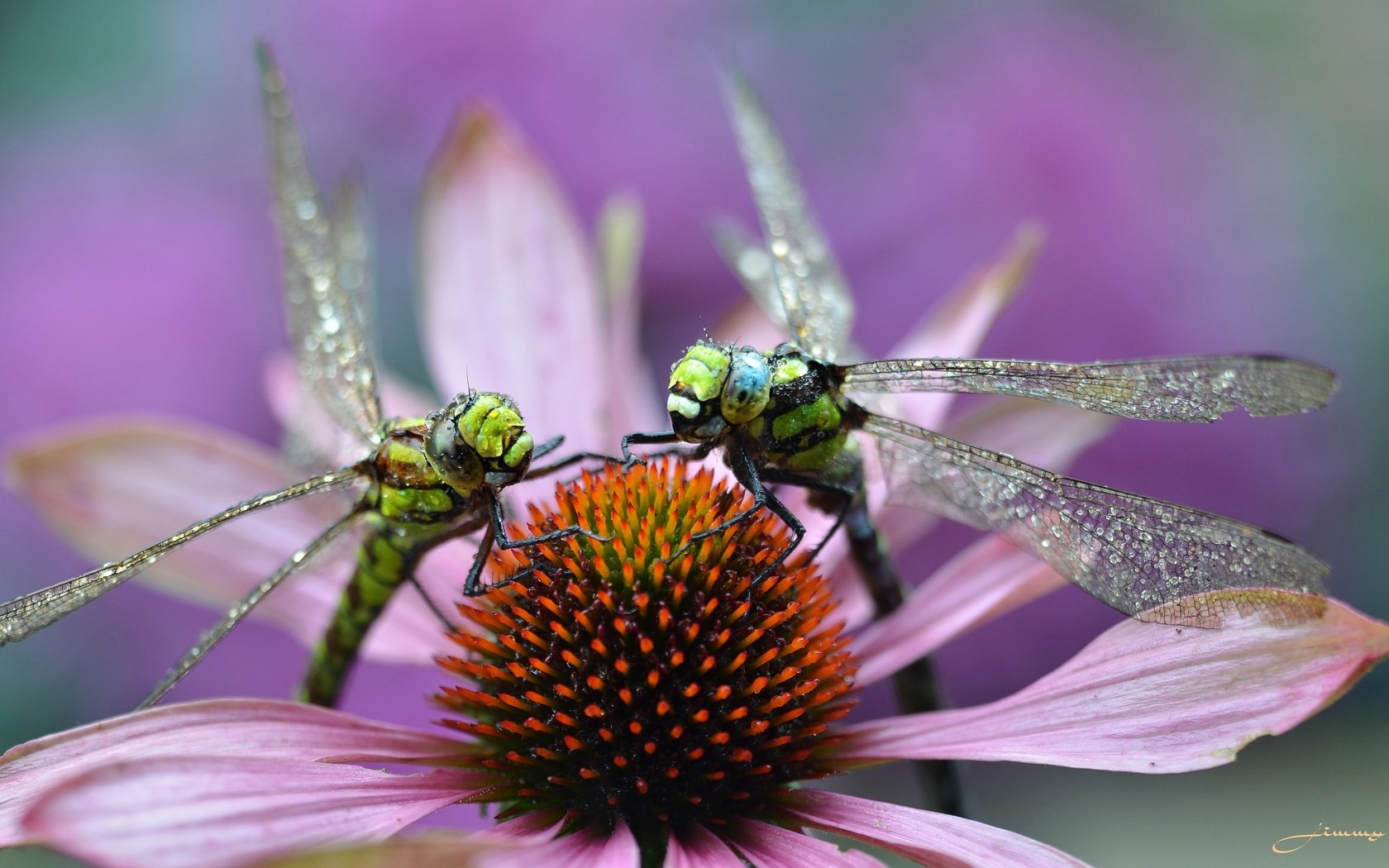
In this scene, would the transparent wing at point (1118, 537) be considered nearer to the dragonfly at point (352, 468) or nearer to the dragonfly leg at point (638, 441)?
the dragonfly leg at point (638, 441)

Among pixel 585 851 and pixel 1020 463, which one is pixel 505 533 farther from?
pixel 1020 463

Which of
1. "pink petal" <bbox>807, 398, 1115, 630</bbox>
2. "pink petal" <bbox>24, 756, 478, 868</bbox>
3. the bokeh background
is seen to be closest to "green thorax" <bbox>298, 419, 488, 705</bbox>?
"pink petal" <bbox>24, 756, 478, 868</bbox>

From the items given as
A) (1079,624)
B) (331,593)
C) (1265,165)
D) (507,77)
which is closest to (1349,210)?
(1265,165)

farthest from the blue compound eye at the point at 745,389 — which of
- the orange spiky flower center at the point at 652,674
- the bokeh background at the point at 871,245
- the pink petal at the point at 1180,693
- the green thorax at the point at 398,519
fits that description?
the bokeh background at the point at 871,245

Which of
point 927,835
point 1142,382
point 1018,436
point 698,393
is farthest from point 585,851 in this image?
point 1018,436

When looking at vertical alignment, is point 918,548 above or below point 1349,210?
below

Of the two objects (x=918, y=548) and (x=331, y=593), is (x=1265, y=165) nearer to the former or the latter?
(x=918, y=548)

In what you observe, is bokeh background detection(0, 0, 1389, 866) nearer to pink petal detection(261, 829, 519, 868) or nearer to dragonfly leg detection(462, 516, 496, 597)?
dragonfly leg detection(462, 516, 496, 597)
